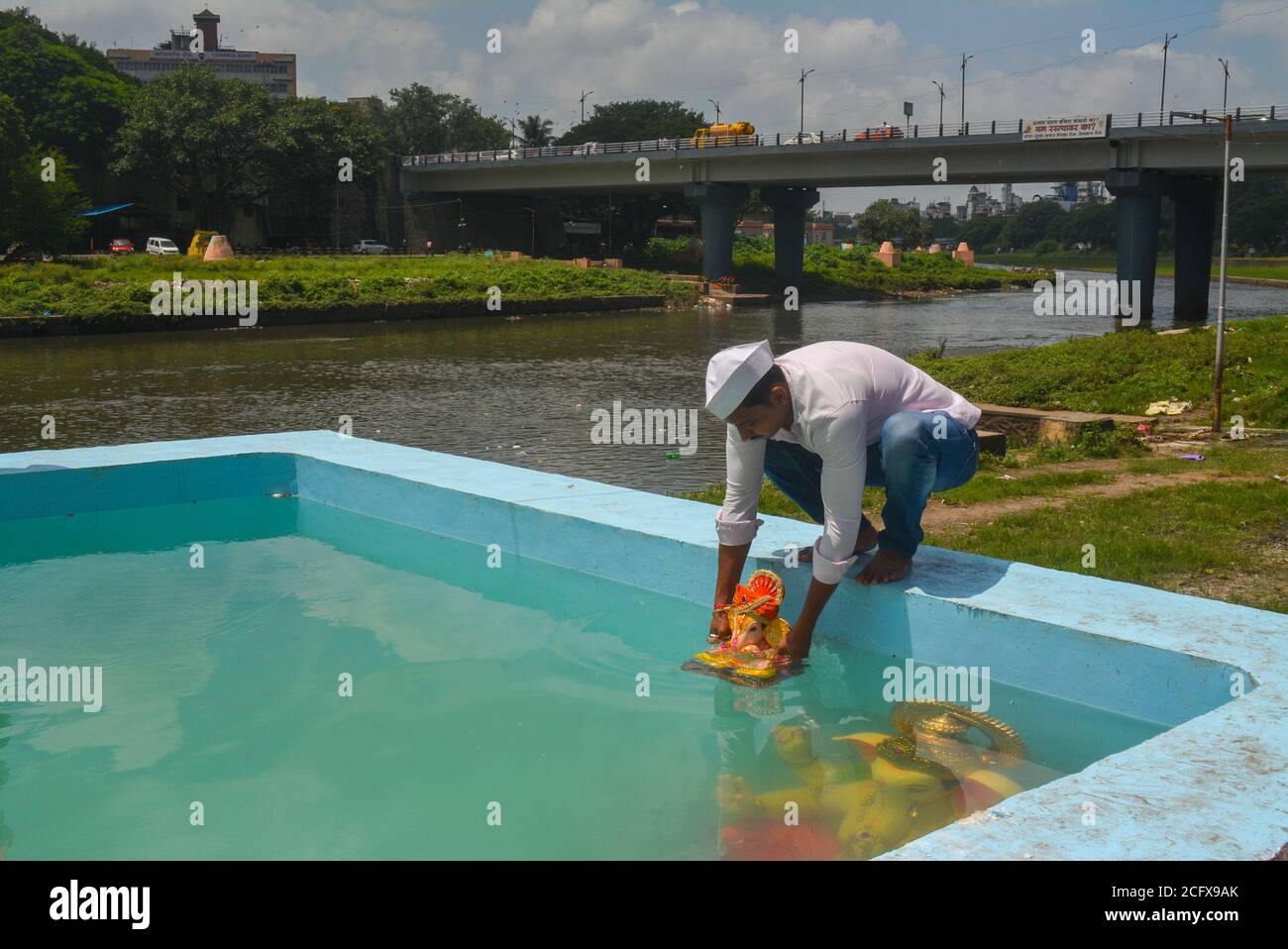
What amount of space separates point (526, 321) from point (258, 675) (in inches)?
1413

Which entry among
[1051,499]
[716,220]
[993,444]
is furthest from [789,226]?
[1051,499]

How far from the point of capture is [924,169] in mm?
49000

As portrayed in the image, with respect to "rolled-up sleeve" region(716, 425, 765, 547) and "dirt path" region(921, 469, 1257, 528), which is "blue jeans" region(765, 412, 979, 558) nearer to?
"rolled-up sleeve" region(716, 425, 765, 547)

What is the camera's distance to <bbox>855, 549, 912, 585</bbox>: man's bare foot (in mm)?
5320

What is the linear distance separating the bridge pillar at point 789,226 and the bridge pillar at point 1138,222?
1902 centimetres

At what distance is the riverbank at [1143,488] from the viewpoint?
7.23 meters

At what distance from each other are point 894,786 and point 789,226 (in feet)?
195

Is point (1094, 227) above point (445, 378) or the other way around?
above

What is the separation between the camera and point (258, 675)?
5594mm

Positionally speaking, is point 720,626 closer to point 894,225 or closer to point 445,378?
point 445,378

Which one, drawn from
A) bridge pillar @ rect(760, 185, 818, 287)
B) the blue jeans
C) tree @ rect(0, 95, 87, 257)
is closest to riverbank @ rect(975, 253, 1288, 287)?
bridge pillar @ rect(760, 185, 818, 287)

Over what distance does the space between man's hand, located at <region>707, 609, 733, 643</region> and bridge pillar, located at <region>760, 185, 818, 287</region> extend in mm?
56739

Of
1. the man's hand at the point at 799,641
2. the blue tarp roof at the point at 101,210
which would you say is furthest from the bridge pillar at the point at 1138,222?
the blue tarp roof at the point at 101,210
